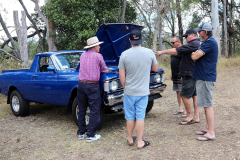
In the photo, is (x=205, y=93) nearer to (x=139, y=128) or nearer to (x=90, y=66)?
(x=139, y=128)

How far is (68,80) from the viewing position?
490 cm

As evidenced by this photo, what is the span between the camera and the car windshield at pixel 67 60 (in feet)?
17.8

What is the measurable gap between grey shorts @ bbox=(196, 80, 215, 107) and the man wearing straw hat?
1.87 metres

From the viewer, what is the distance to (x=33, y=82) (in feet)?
19.2

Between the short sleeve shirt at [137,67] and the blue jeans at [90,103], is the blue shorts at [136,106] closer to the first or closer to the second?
the short sleeve shirt at [137,67]

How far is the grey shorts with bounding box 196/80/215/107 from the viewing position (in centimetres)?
406

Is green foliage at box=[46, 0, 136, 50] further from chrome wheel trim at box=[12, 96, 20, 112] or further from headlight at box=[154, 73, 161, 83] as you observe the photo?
headlight at box=[154, 73, 161, 83]

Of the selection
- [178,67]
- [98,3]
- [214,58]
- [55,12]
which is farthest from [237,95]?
[55,12]

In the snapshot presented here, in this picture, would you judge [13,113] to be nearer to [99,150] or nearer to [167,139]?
[99,150]

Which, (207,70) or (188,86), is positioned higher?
(207,70)

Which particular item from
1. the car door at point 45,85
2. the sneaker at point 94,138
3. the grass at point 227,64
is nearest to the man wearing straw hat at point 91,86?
the sneaker at point 94,138

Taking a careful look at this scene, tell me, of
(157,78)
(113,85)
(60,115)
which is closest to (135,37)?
(113,85)

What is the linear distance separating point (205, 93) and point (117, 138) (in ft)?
6.30

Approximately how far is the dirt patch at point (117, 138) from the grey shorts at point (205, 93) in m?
0.70
